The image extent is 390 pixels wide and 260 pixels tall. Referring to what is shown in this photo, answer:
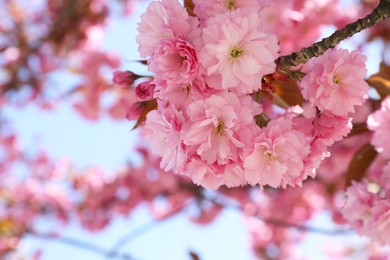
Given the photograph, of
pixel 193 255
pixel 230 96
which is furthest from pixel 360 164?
pixel 230 96

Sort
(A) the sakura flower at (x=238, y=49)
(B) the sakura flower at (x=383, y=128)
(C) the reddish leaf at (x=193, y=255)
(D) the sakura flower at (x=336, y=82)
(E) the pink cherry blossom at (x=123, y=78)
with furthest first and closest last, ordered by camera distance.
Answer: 1. (C) the reddish leaf at (x=193, y=255)
2. (B) the sakura flower at (x=383, y=128)
3. (E) the pink cherry blossom at (x=123, y=78)
4. (D) the sakura flower at (x=336, y=82)
5. (A) the sakura flower at (x=238, y=49)

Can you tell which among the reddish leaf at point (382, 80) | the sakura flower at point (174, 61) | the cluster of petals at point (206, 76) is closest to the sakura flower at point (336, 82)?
the cluster of petals at point (206, 76)

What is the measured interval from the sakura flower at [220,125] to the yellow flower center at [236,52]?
6cm

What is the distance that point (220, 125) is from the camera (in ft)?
3.18

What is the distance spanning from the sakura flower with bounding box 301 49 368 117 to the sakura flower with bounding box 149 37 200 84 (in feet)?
0.79

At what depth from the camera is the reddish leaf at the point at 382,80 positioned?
58.8 inches

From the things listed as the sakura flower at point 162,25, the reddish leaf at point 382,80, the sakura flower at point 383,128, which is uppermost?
the reddish leaf at point 382,80

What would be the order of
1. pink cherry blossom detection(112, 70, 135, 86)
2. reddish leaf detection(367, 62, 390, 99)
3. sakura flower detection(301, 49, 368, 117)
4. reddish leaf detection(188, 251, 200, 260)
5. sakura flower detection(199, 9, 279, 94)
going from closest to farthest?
1. sakura flower detection(199, 9, 279, 94)
2. sakura flower detection(301, 49, 368, 117)
3. pink cherry blossom detection(112, 70, 135, 86)
4. reddish leaf detection(367, 62, 390, 99)
5. reddish leaf detection(188, 251, 200, 260)

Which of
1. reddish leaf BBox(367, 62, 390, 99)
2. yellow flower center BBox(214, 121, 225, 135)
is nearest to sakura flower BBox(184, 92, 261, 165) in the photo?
yellow flower center BBox(214, 121, 225, 135)

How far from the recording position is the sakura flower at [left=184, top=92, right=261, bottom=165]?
0.94m

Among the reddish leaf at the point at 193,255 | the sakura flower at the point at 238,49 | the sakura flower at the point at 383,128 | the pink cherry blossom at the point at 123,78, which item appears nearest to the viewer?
the sakura flower at the point at 238,49

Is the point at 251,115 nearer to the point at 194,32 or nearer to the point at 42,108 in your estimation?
the point at 194,32

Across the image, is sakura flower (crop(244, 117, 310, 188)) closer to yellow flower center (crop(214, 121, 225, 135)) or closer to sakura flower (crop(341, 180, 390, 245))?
yellow flower center (crop(214, 121, 225, 135))

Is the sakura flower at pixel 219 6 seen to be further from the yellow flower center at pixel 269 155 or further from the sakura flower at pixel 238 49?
the yellow flower center at pixel 269 155
